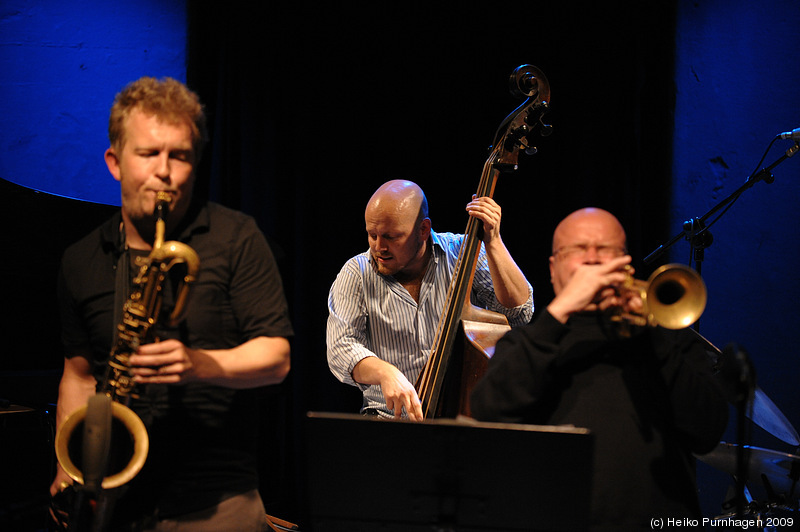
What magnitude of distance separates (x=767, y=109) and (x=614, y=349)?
323 centimetres

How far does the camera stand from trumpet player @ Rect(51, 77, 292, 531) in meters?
1.67

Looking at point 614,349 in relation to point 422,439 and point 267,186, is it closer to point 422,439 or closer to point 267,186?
point 422,439

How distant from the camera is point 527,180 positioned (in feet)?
14.0

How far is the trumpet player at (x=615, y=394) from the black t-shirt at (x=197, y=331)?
67 cm

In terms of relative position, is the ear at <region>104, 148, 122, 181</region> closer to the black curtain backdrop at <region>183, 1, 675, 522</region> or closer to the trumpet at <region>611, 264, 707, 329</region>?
the trumpet at <region>611, 264, 707, 329</region>

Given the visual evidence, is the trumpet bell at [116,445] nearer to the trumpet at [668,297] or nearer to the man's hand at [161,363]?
the man's hand at [161,363]

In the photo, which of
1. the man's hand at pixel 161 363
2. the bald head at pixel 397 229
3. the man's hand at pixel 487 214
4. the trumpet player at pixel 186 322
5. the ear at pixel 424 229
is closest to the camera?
the man's hand at pixel 161 363

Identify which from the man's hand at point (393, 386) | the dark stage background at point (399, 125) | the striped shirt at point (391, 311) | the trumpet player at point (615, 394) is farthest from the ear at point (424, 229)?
the trumpet player at point (615, 394)

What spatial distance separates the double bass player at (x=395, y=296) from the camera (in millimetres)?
3121

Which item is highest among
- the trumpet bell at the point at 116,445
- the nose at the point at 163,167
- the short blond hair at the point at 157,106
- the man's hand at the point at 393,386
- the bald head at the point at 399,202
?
the bald head at the point at 399,202

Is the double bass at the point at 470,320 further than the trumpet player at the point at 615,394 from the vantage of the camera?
Yes

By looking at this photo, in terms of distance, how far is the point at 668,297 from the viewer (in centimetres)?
188

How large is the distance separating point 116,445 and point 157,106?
82 centimetres

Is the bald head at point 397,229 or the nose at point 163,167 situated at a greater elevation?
the bald head at point 397,229
